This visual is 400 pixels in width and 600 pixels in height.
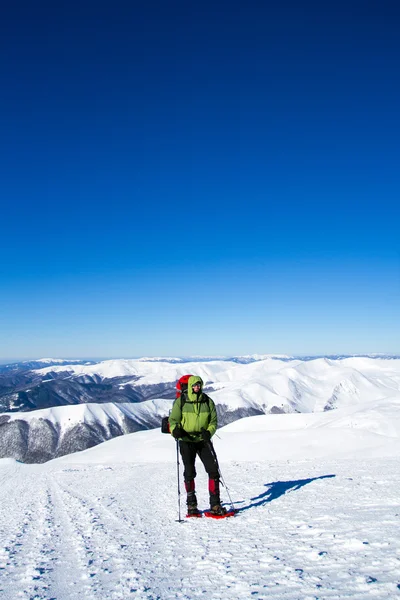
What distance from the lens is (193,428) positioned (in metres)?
8.81

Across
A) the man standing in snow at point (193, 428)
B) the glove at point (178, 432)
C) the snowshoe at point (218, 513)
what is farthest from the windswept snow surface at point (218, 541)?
the glove at point (178, 432)

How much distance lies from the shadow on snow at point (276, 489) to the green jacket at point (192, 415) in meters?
2.06

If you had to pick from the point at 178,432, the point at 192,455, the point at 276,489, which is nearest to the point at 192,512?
the point at 192,455

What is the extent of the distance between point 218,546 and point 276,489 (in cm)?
581

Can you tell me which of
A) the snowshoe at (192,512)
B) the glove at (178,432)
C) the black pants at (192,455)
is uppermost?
the glove at (178,432)

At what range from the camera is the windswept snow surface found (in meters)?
4.68

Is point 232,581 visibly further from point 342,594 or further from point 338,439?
point 338,439

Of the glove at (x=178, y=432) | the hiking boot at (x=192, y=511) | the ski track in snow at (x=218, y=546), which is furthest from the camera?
the glove at (x=178, y=432)

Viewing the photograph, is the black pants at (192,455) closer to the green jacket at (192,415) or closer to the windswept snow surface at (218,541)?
the green jacket at (192,415)

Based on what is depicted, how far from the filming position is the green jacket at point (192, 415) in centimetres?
882

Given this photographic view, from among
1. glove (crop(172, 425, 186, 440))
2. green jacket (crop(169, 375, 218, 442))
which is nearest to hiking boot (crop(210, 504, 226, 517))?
green jacket (crop(169, 375, 218, 442))

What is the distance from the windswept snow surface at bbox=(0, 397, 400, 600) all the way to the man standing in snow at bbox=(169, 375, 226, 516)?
3.16ft

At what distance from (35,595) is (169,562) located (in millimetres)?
1840

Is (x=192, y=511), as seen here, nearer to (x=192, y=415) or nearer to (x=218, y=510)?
(x=218, y=510)
